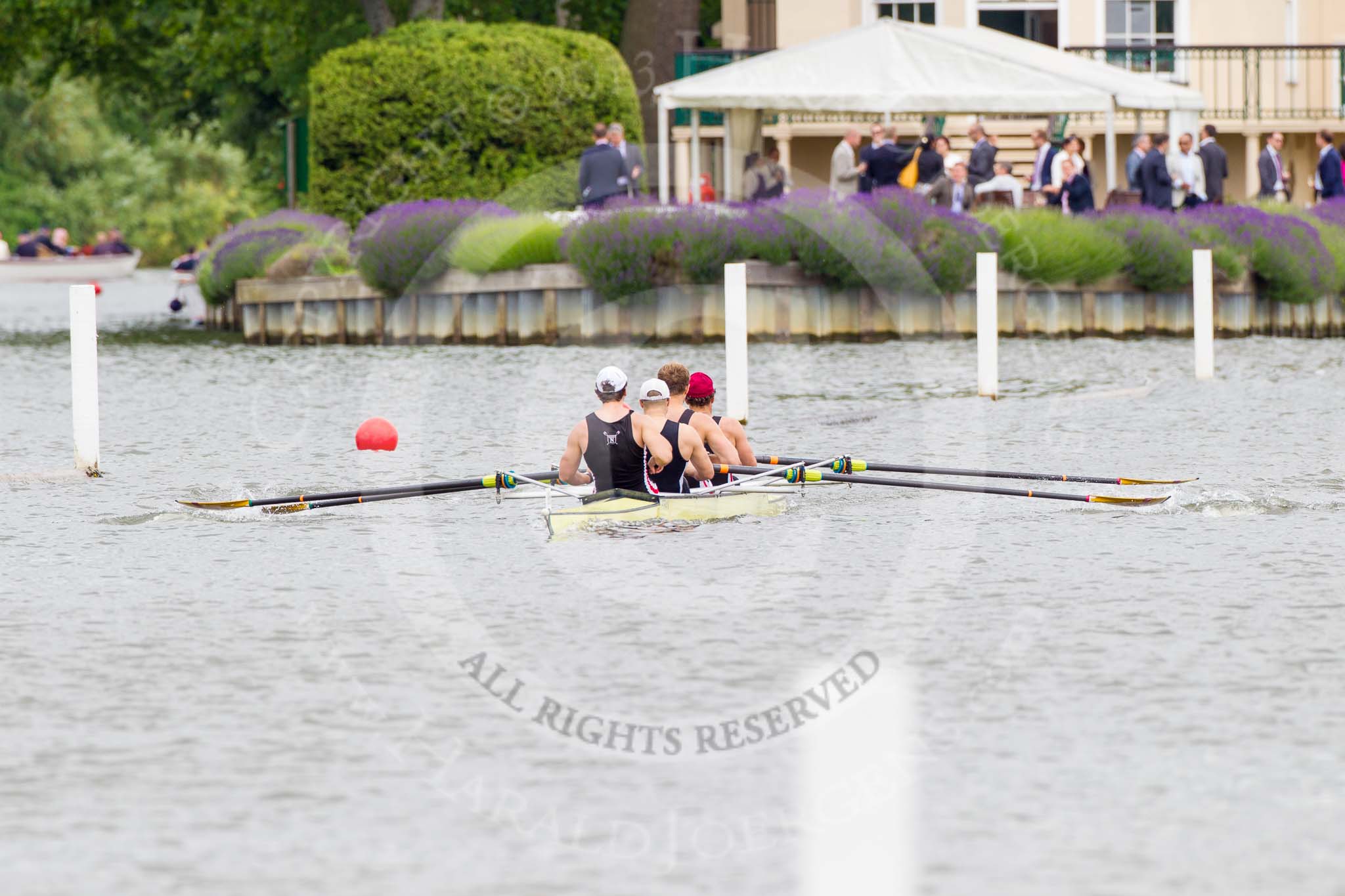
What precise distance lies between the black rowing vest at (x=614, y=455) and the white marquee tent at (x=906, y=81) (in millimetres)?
18013

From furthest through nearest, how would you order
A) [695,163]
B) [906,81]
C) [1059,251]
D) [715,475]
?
[695,163] → [906,81] → [1059,251] → [715,475]

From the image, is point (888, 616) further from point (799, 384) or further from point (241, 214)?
point (241, 214)

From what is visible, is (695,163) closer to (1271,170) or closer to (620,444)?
(1271,170)

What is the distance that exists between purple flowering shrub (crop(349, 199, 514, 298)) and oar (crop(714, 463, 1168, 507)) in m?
16.2

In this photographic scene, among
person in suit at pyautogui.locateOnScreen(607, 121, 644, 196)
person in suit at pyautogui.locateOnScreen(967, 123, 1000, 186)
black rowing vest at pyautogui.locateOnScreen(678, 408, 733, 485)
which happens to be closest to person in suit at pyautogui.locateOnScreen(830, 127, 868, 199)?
person in suit at pyautogui.locateOnScreen(967, 123, 1000, 186)

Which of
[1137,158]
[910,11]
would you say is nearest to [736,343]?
[1137,158]

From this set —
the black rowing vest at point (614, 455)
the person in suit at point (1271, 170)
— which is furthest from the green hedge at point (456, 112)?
the black rowing vest at point (614, 455)

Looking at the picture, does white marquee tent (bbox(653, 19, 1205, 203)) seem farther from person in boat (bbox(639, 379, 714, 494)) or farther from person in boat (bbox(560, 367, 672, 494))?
person in boat (bbox(560, 367, 672, 494))

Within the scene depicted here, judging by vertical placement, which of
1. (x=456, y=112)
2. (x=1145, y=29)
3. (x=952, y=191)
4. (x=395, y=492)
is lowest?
(x=395, y=492)

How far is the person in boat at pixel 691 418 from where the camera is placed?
48.9 ft

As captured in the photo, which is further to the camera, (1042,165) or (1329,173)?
(1329,173)

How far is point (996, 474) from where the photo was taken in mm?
15414

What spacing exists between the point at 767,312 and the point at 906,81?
424cm

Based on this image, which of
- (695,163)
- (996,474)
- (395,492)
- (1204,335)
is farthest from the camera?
(695,163)
